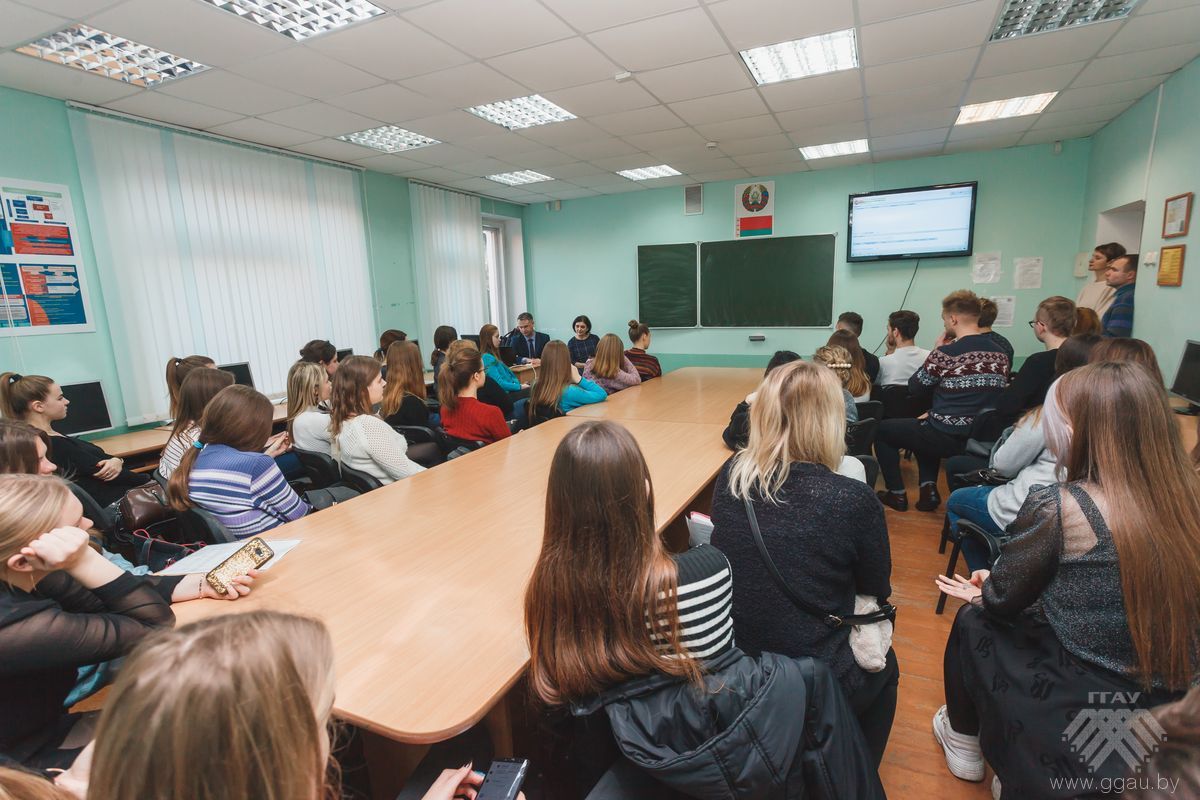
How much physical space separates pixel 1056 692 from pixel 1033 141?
20.1 ft

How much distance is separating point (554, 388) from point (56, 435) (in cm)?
275

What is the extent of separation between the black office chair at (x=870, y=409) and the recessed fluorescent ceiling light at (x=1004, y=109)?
109 inches

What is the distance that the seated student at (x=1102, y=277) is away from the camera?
4172mm

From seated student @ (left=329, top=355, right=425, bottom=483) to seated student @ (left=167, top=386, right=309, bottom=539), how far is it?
60 cm

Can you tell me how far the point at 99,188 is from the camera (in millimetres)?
3828

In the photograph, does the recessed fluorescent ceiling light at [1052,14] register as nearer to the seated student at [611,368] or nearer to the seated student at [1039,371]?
the seated student at [1039,371]

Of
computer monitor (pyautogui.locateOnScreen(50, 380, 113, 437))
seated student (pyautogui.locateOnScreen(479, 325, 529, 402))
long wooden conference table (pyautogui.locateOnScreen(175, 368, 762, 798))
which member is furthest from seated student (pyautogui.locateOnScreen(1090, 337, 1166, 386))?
computer monitor (pyautogui.locateOnScreen(50, 380, 113, 437))

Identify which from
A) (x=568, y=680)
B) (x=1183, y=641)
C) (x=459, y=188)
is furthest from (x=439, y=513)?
(x=459, y=188)

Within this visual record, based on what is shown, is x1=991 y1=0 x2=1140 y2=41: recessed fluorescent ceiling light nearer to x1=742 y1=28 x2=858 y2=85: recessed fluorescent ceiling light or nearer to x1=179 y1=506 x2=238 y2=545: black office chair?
x1=742 y1=28 x2=858 y2=85: recessed fluorescent ceiling light

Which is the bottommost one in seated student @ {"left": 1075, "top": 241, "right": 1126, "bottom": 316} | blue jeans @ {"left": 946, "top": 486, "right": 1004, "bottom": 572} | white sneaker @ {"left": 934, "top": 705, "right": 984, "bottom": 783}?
white sneaker @ {"left": 934, "top": 705, "right": 984, "bottom": 783}

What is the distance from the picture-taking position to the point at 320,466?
2.81 metres

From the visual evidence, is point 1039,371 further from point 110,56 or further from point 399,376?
point 110,56

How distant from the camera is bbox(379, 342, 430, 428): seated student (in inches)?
141

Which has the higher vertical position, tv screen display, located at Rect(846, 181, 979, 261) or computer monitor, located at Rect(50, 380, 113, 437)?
tv screen display, located at Rect(846, 181, 979, 261)
